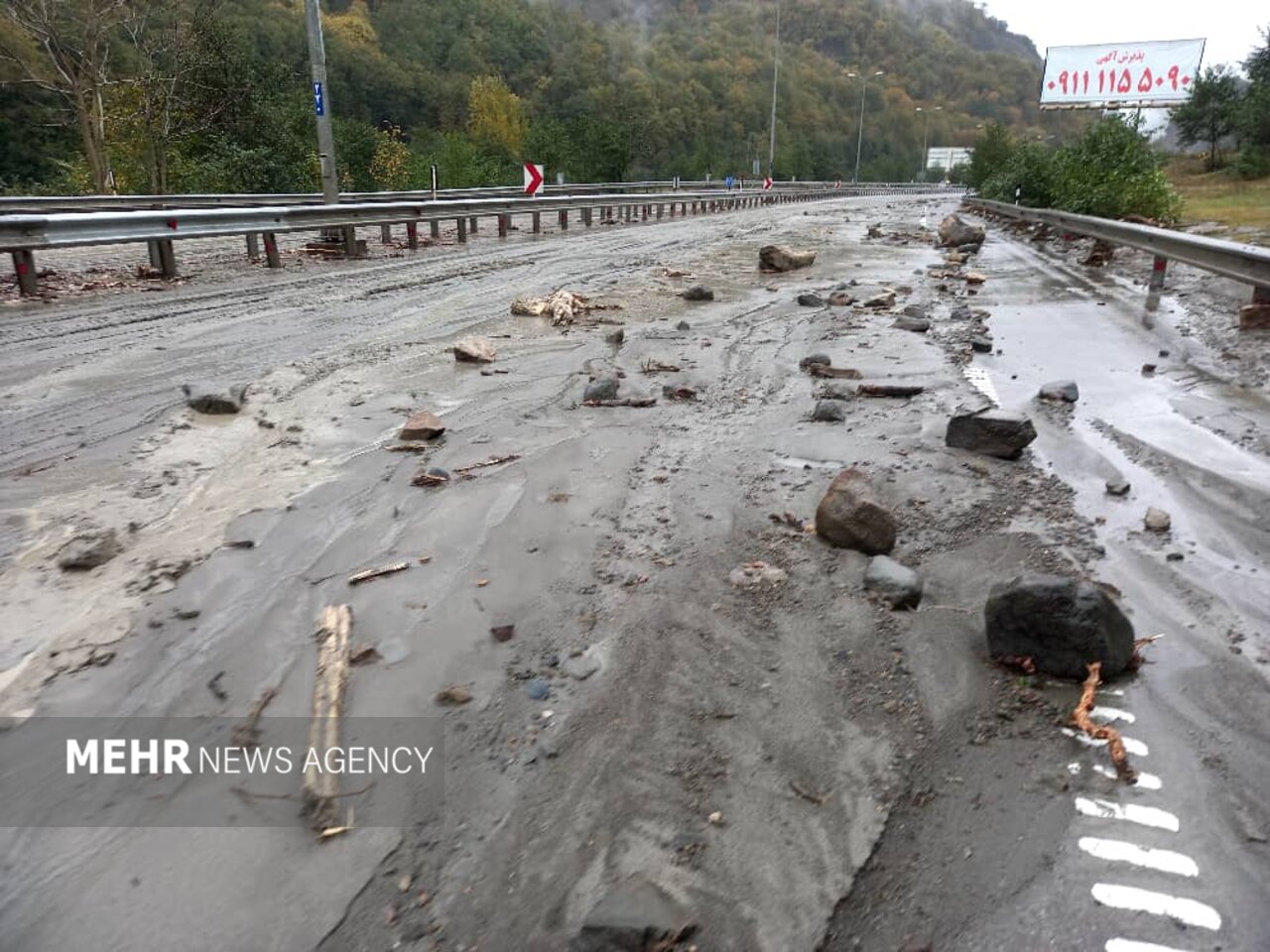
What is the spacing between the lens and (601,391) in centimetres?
537

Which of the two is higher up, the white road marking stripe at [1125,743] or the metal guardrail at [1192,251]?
the metal guardrail at [1192,251]

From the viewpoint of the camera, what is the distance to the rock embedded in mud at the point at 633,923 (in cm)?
163

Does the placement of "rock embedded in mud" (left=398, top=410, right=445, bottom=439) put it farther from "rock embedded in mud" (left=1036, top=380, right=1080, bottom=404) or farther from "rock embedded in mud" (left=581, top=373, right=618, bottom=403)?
"rock embedded in mud" (left=1036, top=380, right=1080, bottom=404)

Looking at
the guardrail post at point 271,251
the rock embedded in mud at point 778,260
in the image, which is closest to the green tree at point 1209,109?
the rock embedded in mud at point 778,260

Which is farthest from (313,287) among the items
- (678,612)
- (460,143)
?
(460,143)

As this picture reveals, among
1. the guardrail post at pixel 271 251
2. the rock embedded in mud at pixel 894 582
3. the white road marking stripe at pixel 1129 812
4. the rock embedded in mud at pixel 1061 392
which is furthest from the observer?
the guardrail post at pixel 271 251

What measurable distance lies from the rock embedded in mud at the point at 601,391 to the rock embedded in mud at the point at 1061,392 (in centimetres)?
285

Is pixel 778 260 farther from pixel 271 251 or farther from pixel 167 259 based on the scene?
pixel 167 259

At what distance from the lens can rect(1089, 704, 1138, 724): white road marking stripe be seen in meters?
2.38

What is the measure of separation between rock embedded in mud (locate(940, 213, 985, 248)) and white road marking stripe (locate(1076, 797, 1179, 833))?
17.0 m

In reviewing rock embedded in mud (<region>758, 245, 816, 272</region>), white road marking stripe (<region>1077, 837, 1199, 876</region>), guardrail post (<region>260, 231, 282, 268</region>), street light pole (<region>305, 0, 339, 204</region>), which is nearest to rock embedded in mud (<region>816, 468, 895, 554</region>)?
white road marking stripe (<region>1077, 837, 1199, 876</region>)

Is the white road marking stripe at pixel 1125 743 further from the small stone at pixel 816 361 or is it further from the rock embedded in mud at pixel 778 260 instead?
the rock embedded in mud at pixel 778 260

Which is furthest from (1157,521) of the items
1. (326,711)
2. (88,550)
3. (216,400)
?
(216,400)

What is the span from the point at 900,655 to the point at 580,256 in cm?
1285
